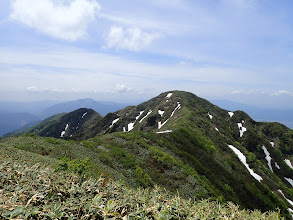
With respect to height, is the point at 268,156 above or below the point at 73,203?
below

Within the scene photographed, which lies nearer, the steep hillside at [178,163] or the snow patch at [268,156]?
the steep hillside at [178,163]

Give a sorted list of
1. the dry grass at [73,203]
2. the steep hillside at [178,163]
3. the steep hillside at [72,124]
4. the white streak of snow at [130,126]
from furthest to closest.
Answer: the steep hillside at [72,124]
the white streak of snow at [130,126]
the steep hillside at [178,163]
the dry grass at [73,203]

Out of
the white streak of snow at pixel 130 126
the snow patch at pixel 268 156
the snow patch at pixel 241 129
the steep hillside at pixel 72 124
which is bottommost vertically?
the steep hillside at pixel 72 124

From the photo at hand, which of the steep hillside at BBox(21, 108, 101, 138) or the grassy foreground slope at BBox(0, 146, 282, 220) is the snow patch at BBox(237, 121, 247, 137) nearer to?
the grassy foreground slope at BBox(0, 146, 282, 220)

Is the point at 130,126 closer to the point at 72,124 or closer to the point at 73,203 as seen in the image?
the point at 73,203

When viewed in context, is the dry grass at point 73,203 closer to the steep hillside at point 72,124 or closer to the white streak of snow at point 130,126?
the white streak of snow at point 130,126

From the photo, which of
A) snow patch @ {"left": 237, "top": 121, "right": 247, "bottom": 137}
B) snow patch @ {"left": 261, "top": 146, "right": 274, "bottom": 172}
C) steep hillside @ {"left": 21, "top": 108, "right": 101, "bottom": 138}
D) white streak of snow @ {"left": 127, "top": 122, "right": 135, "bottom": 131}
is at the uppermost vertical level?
snow patch @ {"left": 237, "top": 121, "right": 247, "bottom": 137}

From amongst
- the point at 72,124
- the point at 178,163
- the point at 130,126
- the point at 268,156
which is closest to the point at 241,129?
the point at 268,156

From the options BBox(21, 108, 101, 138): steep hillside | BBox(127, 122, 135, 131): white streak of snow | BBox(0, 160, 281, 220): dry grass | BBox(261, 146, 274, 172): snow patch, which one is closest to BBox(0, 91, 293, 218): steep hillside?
BBox(261, 146, 274, 172): snow patch

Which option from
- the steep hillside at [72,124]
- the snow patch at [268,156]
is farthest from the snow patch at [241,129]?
the steep hillside at [72,124]

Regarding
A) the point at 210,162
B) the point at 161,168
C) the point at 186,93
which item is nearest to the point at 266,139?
the point at 186,93

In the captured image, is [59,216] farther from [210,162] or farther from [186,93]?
[186,93]

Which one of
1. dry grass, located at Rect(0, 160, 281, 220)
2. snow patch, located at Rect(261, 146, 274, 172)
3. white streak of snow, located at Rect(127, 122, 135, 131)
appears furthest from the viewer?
white streak of snow, located at Rect(127, 122, 135, 131)

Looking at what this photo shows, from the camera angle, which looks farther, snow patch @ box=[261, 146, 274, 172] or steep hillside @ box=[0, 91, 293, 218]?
snow patch @ box=[261, 146, 274, 172]
